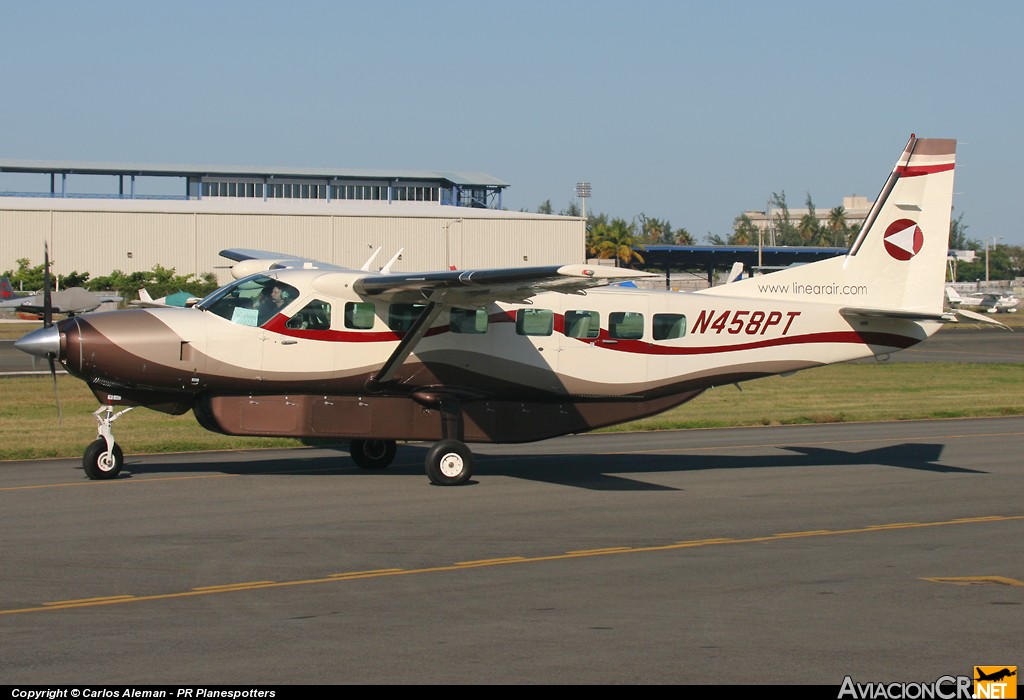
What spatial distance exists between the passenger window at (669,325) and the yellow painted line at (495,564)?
562 cm

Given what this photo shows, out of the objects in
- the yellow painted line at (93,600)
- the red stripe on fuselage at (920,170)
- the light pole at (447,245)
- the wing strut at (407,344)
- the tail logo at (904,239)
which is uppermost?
the light pole at (447,245)

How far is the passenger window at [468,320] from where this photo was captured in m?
17.2

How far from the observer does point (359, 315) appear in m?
16.9

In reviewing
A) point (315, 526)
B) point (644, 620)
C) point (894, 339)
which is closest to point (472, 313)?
point (315, 526)

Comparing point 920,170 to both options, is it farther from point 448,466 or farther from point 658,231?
point 658,231

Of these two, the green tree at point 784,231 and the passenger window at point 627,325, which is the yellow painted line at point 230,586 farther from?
the green tree at point 784,231

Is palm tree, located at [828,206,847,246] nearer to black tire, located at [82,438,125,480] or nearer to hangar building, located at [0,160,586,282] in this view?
hangar building, located at [0,160,586,282]

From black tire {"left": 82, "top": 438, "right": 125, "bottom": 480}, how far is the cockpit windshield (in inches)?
96.1

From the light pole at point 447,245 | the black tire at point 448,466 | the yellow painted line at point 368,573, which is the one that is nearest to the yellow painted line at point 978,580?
the yellow painted line at point 368,573

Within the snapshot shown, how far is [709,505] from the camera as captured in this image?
14930mm

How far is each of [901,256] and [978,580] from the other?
9620mm

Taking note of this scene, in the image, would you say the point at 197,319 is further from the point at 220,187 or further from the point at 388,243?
the point at 220,187

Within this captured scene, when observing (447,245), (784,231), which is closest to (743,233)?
(784,231)

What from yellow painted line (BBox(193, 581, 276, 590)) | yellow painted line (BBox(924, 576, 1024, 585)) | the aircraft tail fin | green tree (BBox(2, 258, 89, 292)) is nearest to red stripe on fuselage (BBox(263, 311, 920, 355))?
the aircraft tail fin
